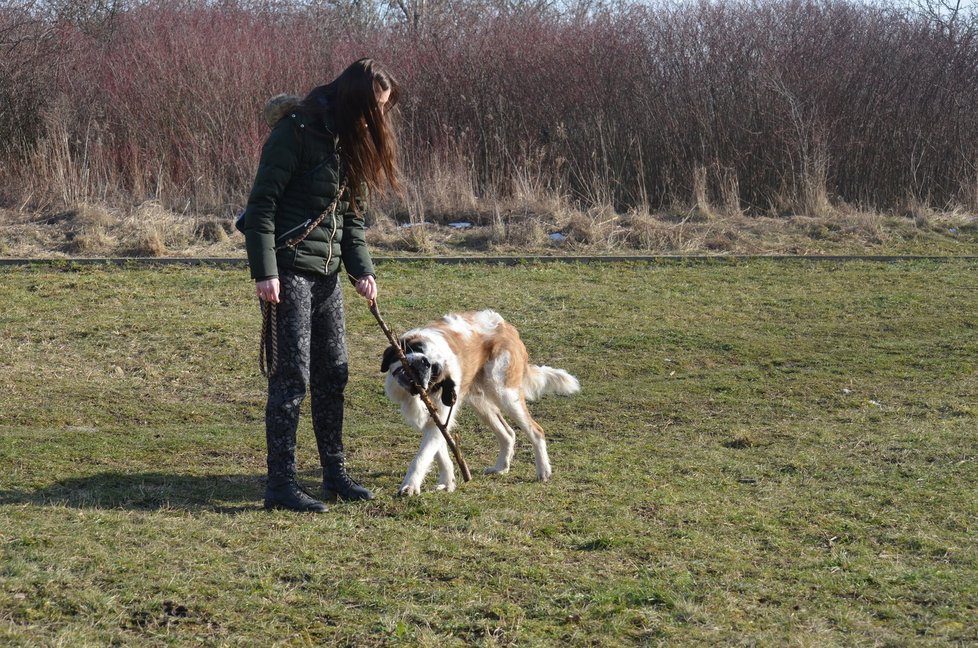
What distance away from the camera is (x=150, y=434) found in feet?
22.8

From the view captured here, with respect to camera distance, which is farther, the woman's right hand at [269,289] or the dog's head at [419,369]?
the dog's head at [419,369]

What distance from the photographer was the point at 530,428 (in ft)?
20.2

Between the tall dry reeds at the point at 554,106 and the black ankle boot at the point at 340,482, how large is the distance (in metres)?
10.7

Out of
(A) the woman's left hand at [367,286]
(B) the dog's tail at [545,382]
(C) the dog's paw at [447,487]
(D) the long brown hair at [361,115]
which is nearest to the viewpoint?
(D) the long brown hair at [361,115]

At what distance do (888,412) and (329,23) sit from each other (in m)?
15.7

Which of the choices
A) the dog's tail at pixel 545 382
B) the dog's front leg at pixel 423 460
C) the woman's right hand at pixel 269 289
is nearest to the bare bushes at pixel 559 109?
the dog's tail at pixel 545 382

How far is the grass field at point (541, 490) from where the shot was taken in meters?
3.87

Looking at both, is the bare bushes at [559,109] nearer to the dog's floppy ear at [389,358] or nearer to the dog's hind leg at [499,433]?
the dog's hind leg at [499,433]

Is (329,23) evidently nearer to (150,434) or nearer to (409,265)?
(409,265)

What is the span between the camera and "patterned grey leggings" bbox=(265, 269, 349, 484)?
16.7ft

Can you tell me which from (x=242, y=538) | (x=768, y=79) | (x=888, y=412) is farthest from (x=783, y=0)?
(x=242, y=538)

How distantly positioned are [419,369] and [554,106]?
13069 millimetres

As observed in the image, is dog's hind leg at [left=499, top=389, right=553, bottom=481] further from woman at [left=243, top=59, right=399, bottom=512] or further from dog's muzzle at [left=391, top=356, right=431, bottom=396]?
woman at [left=243, top=59, right=399, bottom=512]

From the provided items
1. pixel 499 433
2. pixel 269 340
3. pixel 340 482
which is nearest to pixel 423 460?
pixel 340 482
